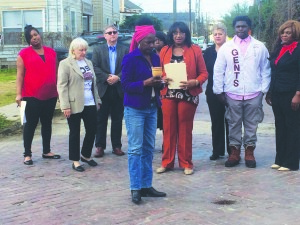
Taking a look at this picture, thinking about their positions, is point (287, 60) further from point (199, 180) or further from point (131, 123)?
point (131, 123)

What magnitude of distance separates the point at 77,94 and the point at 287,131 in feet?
9.34

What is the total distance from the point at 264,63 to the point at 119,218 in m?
3.04

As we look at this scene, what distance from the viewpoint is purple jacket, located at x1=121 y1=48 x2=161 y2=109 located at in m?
5.35

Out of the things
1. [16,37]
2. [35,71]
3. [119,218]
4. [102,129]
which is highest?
[16,37]

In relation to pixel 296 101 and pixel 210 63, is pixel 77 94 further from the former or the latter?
pixel 296 101

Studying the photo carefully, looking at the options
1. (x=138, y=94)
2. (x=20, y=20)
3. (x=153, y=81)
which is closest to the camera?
(x=153, y=81)

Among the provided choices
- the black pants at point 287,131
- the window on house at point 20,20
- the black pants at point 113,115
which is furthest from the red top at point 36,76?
the window on house at point 20,20

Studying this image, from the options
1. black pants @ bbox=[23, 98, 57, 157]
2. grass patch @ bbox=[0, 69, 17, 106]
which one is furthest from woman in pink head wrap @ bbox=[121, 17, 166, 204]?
grass patch @ bbox=[0, 69, 17, 106]

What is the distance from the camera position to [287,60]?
6312mm

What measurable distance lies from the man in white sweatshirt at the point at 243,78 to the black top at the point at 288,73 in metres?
0.24

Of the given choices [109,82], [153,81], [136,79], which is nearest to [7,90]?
[109,82]

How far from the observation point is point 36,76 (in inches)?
281

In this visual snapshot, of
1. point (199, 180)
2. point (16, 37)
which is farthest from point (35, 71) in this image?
point (16, 37)

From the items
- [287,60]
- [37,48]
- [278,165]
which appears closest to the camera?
[287,60]
